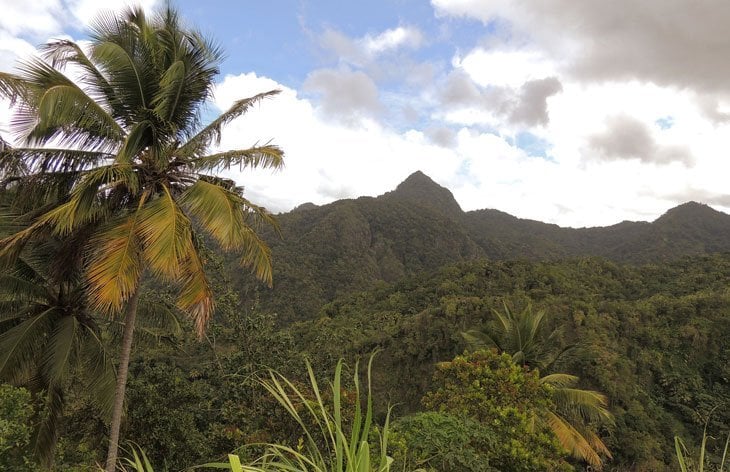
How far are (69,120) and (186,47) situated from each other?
210 cm

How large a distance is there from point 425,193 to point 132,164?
157 metres

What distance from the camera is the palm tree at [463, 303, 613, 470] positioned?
1185cm

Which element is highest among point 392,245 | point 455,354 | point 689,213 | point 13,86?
point 689,213

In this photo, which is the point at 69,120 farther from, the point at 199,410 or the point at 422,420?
the point at 199,410

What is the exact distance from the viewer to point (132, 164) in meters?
5.91

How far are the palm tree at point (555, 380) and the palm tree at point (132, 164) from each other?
10535 millimetres

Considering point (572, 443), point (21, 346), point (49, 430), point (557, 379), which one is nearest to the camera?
point (21, 346)

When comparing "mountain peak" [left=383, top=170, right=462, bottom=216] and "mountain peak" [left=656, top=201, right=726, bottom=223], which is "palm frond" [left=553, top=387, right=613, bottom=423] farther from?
"mountain peak" [left=383, top=170, right=462, bottom=216]

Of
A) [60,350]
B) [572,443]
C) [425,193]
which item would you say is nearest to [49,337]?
[60,350]

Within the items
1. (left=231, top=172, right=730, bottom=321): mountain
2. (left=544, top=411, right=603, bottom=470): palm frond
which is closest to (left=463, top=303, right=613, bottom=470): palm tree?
(left=544, top=411, right=603, bottom=470): palm frond

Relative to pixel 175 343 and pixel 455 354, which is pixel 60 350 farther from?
pixel 455 354

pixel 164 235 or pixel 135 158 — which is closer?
pixel 164 235

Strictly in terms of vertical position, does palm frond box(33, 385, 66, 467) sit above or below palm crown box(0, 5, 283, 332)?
below

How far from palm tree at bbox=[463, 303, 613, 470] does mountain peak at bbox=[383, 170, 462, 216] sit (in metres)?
135
